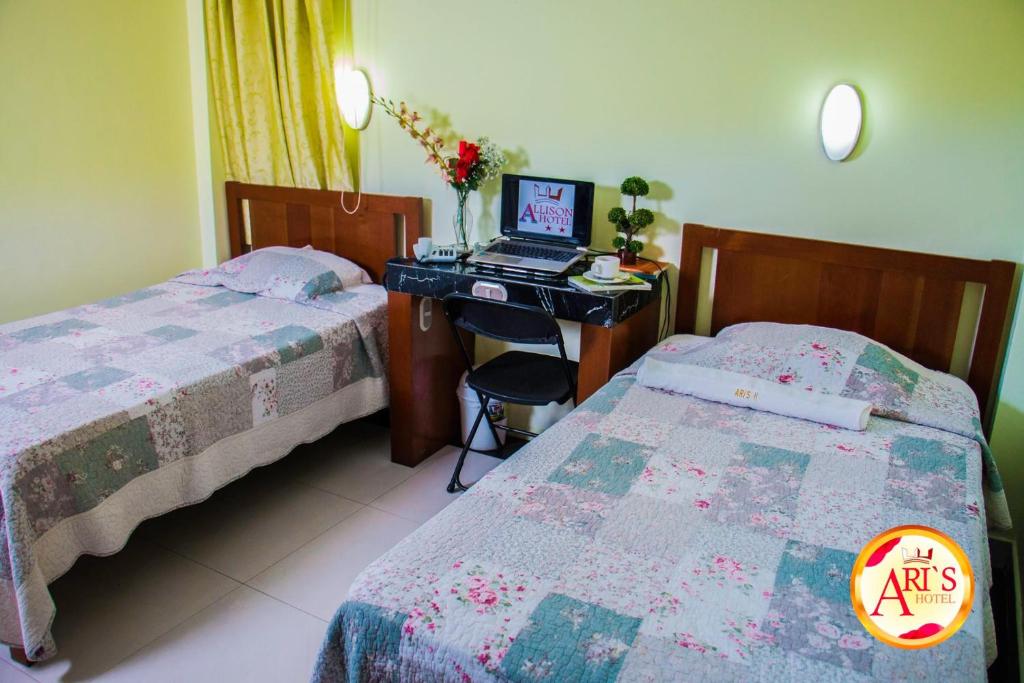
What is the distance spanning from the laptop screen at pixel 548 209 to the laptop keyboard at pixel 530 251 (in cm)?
9

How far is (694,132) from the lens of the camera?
2.49m

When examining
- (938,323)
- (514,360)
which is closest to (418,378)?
(514,360)

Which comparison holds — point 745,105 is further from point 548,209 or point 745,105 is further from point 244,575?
point 244,575

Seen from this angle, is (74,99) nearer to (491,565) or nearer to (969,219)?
(491,565)

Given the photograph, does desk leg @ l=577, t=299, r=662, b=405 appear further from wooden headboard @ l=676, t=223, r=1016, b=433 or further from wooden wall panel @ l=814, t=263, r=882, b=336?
wooden wall panel @ l=814, t=263, r=882, b=336

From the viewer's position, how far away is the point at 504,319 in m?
2.24

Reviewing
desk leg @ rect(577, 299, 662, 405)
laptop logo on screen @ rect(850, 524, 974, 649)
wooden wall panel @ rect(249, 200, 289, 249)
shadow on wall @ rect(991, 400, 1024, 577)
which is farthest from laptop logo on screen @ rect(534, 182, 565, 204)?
laptop logo on screen @ rect(850, 524, 974, 649)

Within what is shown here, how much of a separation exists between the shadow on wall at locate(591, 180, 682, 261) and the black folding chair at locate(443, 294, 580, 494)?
0.47 m

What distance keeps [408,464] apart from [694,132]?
1.54 meters

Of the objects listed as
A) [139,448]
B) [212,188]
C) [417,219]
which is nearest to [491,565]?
[139,448]

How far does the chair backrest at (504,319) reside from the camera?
217cm

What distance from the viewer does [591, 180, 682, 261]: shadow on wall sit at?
2.58 meters

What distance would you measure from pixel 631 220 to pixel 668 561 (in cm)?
144

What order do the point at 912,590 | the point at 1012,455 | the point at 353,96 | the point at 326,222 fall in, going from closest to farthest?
the point at 912,590 → the point at 1012,455 → the point at 353,96 → the point at 326,222
